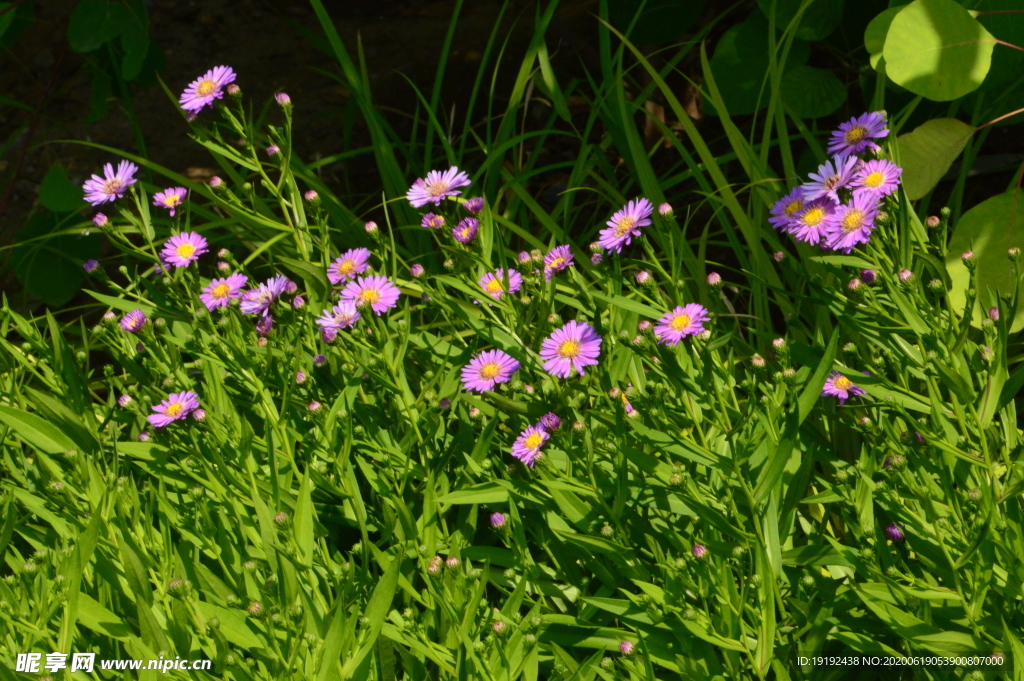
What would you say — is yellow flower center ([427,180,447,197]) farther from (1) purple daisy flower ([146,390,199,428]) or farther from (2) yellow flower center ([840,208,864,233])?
(2) yellow flower center ([840,208,864,233])

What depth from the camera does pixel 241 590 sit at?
57.4 inches

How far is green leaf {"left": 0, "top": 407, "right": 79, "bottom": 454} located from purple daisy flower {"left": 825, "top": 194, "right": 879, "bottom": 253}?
1.52 meters

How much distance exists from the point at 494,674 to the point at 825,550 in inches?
22.1

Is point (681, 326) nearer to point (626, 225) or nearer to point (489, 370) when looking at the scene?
point (626, 225)

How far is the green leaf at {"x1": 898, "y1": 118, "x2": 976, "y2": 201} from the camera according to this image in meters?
1.51

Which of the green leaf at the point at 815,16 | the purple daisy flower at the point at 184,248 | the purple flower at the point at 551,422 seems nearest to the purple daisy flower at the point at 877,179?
the purple flower at the point at 551,422

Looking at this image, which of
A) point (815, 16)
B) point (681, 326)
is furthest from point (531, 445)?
point (815, 16)

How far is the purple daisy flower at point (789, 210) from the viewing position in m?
1.42

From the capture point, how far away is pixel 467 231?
162 centimetres

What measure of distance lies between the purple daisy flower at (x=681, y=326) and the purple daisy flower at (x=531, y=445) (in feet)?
A: 0.85

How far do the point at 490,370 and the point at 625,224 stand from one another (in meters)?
0.36

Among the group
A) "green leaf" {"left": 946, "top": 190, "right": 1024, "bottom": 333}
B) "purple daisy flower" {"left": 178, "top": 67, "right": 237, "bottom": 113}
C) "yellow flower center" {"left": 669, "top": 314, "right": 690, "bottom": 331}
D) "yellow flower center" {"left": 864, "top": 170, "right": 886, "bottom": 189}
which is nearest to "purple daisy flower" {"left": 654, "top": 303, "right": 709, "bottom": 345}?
"yellow flower center" {"left": 669, "top": 314, "right": 690, "bottom": 331}

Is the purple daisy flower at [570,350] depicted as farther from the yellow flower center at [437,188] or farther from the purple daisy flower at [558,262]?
the yellow flower center at [437,188]

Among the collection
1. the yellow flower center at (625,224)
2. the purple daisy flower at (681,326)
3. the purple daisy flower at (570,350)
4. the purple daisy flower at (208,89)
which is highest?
the purple daisy flower at (208,89)
